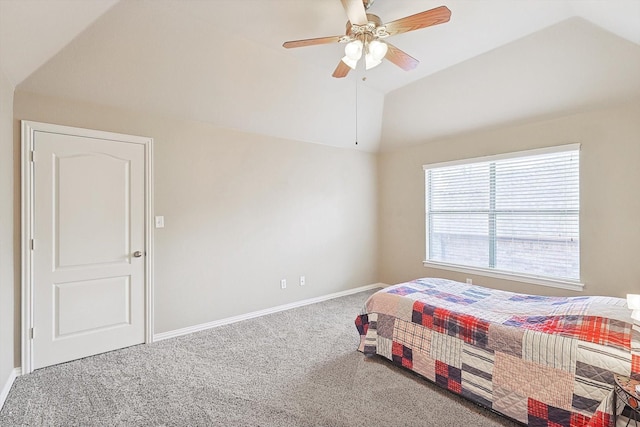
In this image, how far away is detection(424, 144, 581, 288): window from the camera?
132 inches

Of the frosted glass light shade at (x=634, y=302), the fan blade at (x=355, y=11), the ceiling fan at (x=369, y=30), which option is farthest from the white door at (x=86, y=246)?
the frosted glass light shade at (x=634, y=302)

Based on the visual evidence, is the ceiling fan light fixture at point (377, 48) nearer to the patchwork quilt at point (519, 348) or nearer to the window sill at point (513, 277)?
the patchwork quilt at point (519, 348)

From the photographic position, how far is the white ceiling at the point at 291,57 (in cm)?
234

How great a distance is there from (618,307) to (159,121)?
4.13m

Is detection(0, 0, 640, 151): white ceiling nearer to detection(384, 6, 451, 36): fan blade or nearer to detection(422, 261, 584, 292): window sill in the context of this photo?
detection(384, 6, 451, 36): fan blade

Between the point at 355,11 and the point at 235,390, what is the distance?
2813 mm

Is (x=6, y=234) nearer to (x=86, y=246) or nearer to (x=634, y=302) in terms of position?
(x=86, y=246)

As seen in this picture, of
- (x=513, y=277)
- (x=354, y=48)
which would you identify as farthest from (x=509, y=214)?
(x=354, y=48)

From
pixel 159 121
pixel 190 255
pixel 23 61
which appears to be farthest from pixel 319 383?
pixel 23 61

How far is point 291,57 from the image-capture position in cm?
326

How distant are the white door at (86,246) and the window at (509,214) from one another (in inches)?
155

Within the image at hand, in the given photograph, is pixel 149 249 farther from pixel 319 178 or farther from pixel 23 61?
pixel 319 178

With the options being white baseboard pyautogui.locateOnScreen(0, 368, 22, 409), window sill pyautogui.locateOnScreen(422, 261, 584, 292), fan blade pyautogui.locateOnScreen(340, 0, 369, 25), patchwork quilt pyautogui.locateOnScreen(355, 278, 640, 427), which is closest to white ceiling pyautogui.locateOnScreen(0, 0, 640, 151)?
fan blade pyautogui.locateOnScreen(340, 0, 369, 25)

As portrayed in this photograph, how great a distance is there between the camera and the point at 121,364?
265 centimetres
